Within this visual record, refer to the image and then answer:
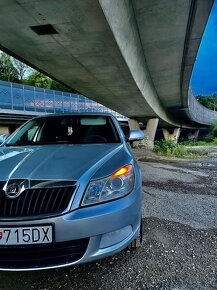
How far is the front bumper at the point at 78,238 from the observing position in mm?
2018

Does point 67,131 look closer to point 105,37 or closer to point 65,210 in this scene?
point 65,210

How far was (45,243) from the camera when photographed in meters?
2.02

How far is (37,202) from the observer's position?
207 centimetres

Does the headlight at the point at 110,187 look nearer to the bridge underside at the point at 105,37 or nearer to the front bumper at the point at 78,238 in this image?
the front bumper at the point at 78,238

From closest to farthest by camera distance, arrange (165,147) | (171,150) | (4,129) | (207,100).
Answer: (171,150)
(165,147)
(4,129)
(207,100)

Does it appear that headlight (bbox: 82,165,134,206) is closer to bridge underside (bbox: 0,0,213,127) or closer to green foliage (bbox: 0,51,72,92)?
bridge underside (bbox: 0,0,213,127)

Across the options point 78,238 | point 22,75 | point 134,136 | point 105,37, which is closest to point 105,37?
point 105,37

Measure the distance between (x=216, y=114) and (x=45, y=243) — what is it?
63.1 m

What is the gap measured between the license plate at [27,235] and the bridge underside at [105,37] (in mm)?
4432

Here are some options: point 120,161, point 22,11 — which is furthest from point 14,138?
point 22,11

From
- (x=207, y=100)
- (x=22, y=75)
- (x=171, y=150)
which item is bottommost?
(x=171, y=150)

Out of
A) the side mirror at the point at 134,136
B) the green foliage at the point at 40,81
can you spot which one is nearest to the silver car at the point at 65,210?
the side mirror at the point at 134,136

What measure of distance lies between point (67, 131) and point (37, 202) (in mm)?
1932

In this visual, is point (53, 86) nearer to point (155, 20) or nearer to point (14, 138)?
point (155, 20)
